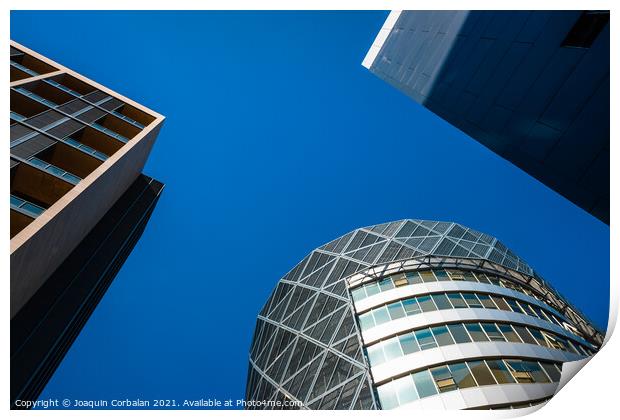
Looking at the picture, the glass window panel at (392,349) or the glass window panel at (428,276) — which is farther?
the glass window panel at (428,276)

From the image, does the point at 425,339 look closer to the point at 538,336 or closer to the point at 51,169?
the point at 538,336

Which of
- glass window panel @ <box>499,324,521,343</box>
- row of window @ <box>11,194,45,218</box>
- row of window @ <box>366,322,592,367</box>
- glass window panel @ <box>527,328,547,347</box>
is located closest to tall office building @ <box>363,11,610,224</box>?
row of window @ <box>366,322,592,367</box>

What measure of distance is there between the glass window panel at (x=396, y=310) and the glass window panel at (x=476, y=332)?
14.2ft

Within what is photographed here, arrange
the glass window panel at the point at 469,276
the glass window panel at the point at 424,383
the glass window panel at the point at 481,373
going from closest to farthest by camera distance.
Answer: the glass window panel at the point at 424,383 < the glass window panel at the point at 481,373 < the glass window panel at the point at 469,276

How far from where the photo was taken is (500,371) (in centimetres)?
2286

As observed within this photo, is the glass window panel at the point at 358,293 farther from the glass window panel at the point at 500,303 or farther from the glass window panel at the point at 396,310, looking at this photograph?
the glass window panel at the point at 500,303

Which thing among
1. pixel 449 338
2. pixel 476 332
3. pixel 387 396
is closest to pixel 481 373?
pixel 449 338

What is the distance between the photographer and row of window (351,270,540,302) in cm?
3023

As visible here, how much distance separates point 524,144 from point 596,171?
2.67m

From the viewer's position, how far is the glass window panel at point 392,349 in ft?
79.5

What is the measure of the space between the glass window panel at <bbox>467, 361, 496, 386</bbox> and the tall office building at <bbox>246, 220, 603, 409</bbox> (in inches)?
2.5

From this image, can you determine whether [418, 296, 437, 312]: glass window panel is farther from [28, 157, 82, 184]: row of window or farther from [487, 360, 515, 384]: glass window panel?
[28, 157, 82, 184]: row of window

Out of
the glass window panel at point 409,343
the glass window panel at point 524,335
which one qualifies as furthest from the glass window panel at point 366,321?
the glass window panel at point 524,335
